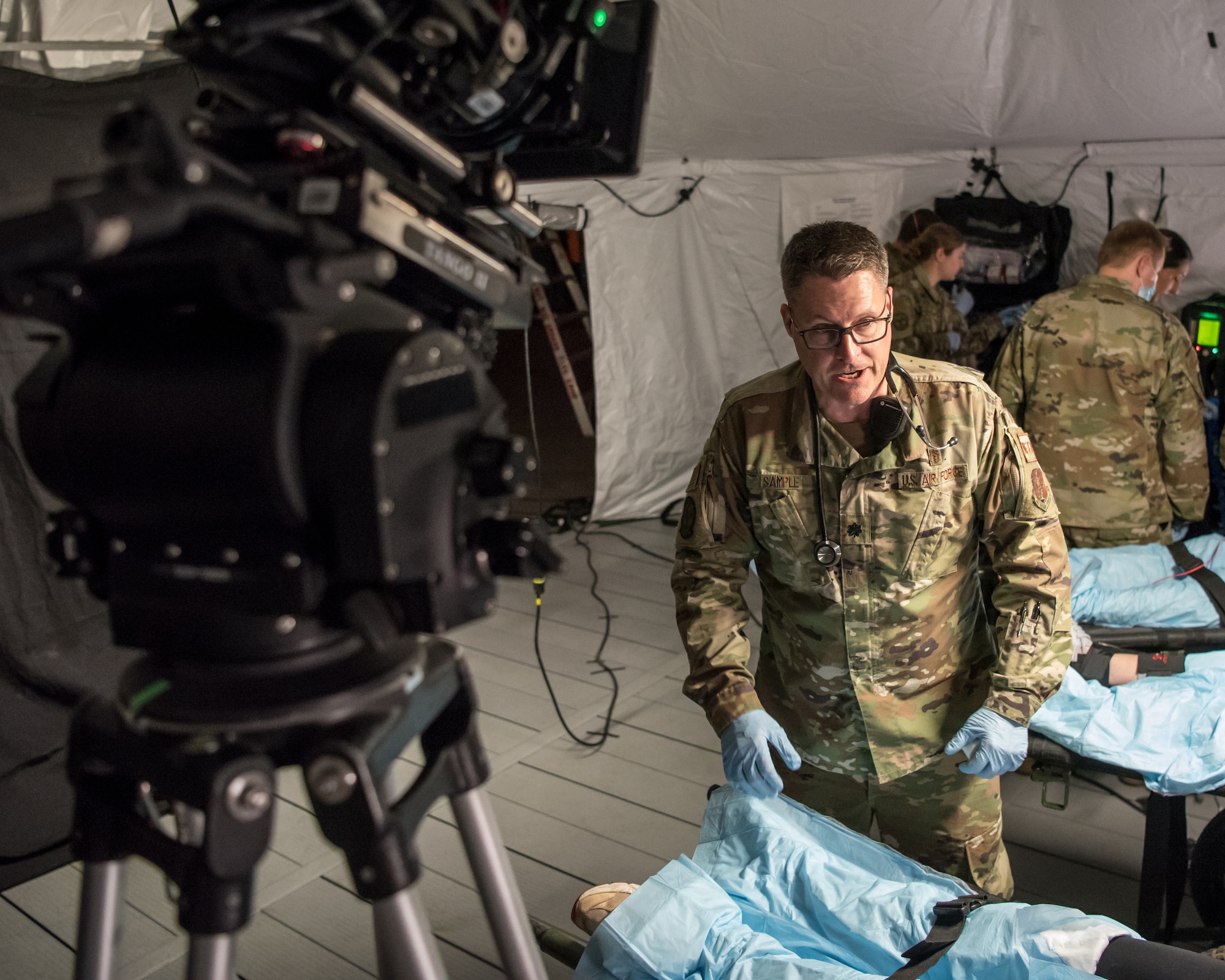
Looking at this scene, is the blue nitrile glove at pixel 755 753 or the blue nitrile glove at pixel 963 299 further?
the blue nitrile glove at pixel 963 299

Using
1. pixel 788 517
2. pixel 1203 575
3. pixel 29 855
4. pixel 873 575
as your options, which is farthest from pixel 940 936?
pixel 29 855

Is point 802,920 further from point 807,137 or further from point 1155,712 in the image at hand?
point 807,137

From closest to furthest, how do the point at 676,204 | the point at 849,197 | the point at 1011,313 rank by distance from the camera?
the point at 1011,313, the point at 849,197, the point at 676,204

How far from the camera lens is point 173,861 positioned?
700mm

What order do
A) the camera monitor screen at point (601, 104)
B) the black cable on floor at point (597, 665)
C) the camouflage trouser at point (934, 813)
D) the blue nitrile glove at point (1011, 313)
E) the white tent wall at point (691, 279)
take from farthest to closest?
the blue nitrile glove at point (1011, 313), the white tent wall at point (691, 279), the black cable on floor at point (597, 665), the camouflage trouser at point (934, 813), the camera monitor screen at point (601, 104)

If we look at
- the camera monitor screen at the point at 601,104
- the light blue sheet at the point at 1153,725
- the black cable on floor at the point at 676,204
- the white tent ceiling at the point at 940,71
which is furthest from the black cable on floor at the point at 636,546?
the camera monitor screen at the point at 601,104

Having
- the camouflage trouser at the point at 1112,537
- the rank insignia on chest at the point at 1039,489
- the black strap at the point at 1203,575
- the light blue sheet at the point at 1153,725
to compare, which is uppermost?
the rank insignia on chest at the point at 1039,489

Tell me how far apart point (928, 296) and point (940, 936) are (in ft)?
12.2

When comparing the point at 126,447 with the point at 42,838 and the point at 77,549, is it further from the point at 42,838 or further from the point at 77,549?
the point at 42,838

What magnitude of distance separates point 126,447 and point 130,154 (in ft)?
0.70

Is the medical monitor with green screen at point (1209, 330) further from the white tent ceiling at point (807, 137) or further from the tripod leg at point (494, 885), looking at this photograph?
the tripod leg at point (494, 885)

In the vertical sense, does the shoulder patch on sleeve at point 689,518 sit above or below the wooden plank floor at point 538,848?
above

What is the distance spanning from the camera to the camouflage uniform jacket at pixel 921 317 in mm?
4484

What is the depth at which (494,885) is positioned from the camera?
0.82m
